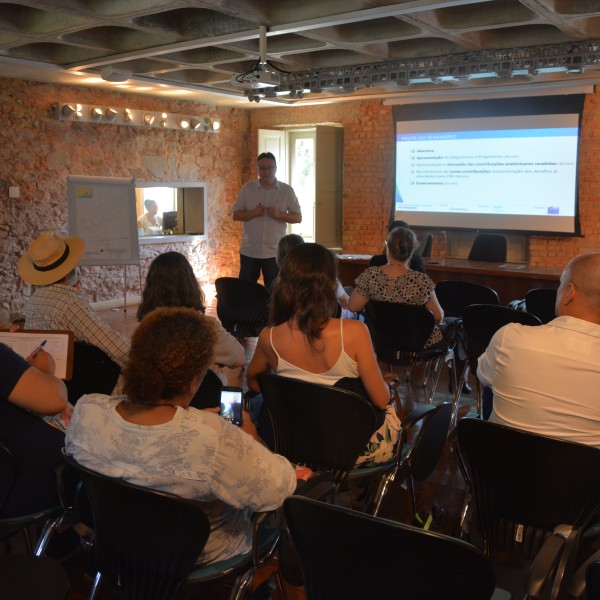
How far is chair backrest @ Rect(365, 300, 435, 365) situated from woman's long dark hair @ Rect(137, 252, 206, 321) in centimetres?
157

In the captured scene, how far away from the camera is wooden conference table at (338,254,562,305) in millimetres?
6371

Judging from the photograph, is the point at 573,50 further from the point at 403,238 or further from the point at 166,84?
Answer: the point at 166,84

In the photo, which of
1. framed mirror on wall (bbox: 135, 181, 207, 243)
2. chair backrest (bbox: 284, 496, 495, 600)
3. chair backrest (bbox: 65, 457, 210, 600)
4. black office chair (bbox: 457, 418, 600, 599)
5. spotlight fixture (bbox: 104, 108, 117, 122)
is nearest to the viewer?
chair backrest (bbox: 284, 496, 495, 600)

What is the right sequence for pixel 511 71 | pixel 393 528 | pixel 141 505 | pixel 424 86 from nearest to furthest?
pixel 393 528 < pixel 141 505 < pixel 511 71 < pixel 424 86

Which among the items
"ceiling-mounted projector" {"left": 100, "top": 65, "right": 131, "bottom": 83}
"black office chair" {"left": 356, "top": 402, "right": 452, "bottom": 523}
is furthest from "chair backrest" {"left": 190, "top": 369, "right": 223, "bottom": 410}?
"ceiling-mounted projector" {"left": 100, "top": 65, "right": 131, "bottom": 83}

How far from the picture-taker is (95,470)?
180cm

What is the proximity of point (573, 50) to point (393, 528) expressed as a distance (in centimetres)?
541

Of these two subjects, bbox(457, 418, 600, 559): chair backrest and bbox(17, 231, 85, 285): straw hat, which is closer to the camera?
bbox(457, 418, 600, 559): chair backrest

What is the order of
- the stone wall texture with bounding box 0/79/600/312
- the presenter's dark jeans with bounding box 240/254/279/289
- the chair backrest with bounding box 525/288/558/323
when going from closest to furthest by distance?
the chair backrest with bounding box 525/288/558/323 → the presenter's dark jeans with bounding box 240/254/279/289 → the stone wall texture with bounding box 0/79/600/312

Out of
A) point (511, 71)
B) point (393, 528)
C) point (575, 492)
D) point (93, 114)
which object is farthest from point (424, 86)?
point (393, 528)

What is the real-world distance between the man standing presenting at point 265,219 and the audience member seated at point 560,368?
464 centimetres

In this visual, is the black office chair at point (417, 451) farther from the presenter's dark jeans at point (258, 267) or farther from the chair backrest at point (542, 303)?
the presenter's dark jeans at point (258, 267)

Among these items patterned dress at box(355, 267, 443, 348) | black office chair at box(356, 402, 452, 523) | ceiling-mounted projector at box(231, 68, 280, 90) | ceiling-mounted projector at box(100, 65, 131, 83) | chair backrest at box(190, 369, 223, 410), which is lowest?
black office chair at box(356, 402, 452, 523)

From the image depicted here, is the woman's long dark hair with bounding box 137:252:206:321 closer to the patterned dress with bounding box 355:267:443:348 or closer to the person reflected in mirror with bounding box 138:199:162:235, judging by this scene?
the patterned dress with bounding box 355:267:443:348
